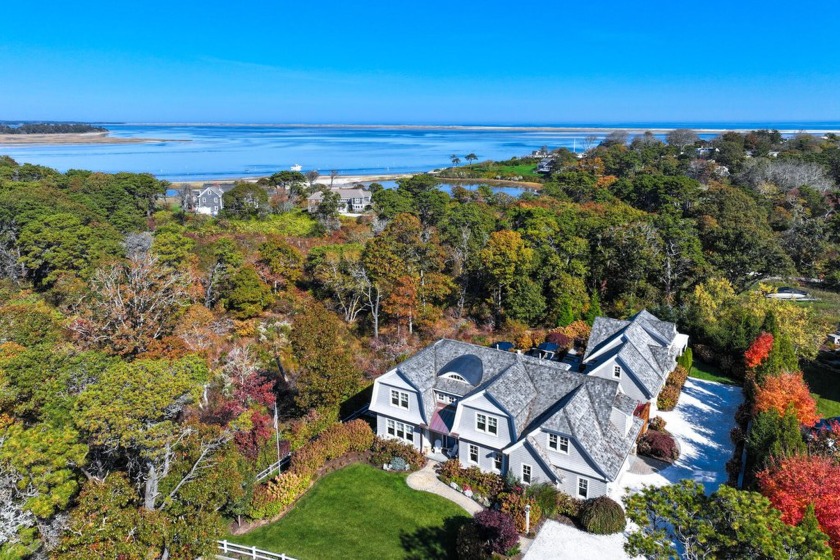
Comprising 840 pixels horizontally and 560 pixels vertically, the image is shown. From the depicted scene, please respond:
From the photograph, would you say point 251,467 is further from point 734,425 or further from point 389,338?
point 734,425

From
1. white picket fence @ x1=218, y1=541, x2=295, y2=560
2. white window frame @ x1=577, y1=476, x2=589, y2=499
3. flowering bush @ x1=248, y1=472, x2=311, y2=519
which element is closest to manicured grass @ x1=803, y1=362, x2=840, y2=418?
white window frame @ x1=577, y1=476, x2=589, y2=499

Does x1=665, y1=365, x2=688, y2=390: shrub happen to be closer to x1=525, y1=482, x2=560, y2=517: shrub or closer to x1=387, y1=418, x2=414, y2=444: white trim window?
x1=525, y1=482, x2=560, y2=517: shrub

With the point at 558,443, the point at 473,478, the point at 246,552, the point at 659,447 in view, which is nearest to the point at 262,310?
the point at 246,552

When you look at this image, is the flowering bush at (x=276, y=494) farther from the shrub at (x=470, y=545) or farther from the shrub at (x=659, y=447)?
the shrub at (x=659, y=447)

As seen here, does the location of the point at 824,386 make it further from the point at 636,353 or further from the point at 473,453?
the point at 473,453

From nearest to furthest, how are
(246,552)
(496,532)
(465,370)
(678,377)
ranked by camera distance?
(496,532), (246,552), (465,370), (678,377)

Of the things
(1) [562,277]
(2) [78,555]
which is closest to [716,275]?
(1) [562,277]
